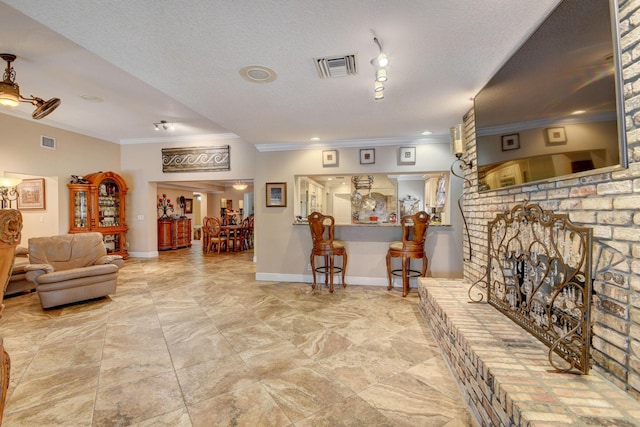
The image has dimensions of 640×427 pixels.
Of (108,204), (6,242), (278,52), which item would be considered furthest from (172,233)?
(6,242)

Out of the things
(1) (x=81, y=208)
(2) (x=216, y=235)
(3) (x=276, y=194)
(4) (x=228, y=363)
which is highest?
(3) (x=276, y=194)

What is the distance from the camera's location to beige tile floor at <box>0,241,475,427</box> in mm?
1640

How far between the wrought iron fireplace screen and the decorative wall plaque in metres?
5.42

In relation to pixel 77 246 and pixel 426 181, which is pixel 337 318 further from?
pixel 426 181

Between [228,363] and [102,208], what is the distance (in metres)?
5.85

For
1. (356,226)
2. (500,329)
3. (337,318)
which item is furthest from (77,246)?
(500,329)

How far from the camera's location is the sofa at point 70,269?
332 centimetres

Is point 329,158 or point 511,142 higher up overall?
point 329,158

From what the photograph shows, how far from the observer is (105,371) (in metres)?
2.09

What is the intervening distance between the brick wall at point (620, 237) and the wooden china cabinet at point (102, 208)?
7.51 metres

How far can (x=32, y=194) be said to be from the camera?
5301 millimetres

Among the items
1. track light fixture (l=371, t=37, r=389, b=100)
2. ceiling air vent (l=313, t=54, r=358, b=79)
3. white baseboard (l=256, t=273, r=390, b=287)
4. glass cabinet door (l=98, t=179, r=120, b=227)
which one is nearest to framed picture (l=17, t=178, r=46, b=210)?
glass cabinet door (l=98, t=179, r=120, b=227)

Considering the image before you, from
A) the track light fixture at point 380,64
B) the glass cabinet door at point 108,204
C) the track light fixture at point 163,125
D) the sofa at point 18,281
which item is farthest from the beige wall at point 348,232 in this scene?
the glass cabinet door at point 108,204

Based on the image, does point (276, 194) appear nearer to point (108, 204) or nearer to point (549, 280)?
point (549, 280)
